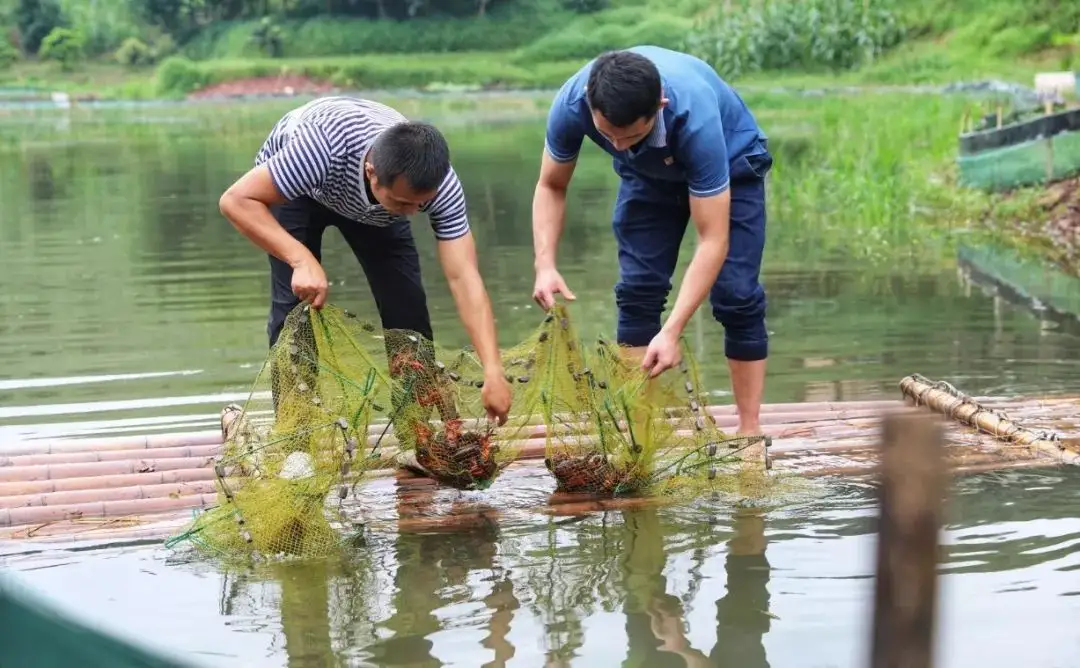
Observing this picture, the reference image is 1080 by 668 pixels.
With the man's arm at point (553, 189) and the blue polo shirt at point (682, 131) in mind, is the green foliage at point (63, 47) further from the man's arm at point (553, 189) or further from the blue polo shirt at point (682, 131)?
the blue polo shirt at point (682, 131)

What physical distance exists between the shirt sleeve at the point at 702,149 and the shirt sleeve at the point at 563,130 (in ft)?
1.06

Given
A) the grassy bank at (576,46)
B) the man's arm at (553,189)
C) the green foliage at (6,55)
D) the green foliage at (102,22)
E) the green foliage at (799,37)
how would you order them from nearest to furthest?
the man's arm at (553,189)
the grassy bank at (576,46)
the green foliage at (799,37)
the green foliage at (6,55)
the green foliage at (102,22)

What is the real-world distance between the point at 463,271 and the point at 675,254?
777 millimetres

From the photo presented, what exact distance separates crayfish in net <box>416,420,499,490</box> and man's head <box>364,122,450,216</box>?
32.2 inches

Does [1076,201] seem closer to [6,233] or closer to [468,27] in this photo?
[6,233]

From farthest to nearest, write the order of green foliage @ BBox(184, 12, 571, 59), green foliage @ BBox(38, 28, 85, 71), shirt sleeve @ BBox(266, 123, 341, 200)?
1. green foliage @ BBox(184, 12, 571, 59)
2. green foliage @ BBox(38, 28, 85, 71)
3. shirt sleeve @ BBox(266, 123, 341, 200)

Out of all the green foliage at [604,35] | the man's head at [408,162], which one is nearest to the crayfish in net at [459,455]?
the man's head at [408,162]

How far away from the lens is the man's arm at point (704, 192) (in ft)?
13.2

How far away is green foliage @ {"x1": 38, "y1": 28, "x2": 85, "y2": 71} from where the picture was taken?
4800 centimetres

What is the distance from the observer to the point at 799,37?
31.7 meters

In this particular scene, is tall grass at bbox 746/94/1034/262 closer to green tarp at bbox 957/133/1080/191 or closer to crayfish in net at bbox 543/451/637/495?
green tarp at bbox 957/133/1080/191

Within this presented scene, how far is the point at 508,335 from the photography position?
26.0 feet

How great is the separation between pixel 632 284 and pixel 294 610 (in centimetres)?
155

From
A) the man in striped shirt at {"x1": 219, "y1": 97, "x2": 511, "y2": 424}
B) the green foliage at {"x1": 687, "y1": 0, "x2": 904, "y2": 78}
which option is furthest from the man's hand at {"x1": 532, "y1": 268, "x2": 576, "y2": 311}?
the green foliage at {"x1": 687, "y1": 0, "x2": 904, "y2": 78}
